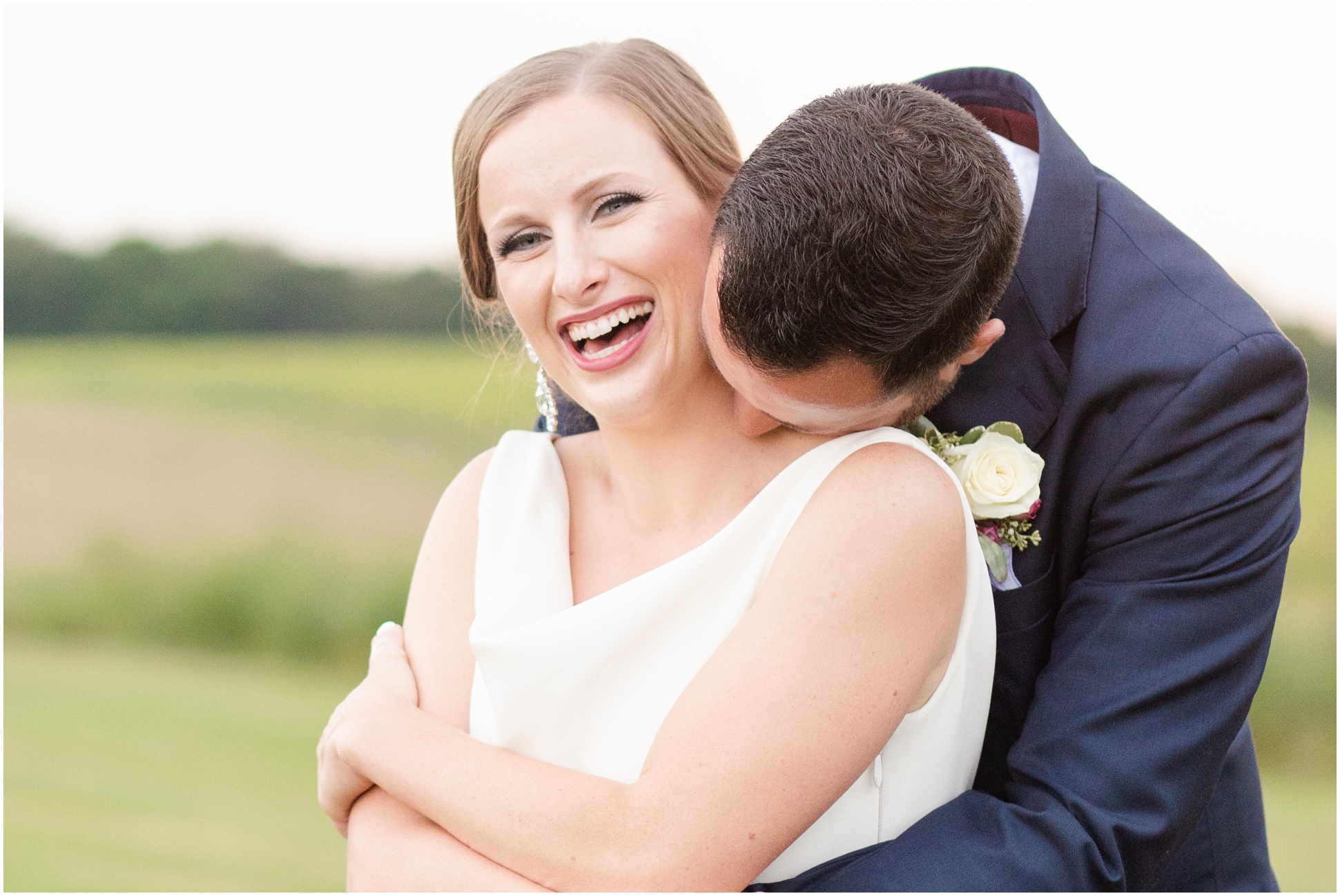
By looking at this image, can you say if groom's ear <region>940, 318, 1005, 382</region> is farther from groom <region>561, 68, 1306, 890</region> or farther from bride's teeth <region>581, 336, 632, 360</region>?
bride's teeth <region>581, 336, 632, 360</region>

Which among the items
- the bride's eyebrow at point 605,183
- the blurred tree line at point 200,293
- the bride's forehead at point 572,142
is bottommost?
the bride's eyebrow at point 605,183

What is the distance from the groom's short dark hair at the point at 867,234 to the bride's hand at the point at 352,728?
37.9 inches

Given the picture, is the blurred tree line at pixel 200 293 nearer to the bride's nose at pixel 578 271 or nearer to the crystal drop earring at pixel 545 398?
the crystal drop earring at pixel 545 398

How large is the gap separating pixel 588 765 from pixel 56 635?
46.3 ft

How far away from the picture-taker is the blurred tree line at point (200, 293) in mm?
13820

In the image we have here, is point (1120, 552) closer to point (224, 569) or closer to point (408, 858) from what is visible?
point (408, 858)

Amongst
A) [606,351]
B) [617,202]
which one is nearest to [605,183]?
[617,202]

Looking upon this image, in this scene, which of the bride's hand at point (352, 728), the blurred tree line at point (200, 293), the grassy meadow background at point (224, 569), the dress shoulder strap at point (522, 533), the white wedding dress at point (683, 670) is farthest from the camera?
the blurred tree line at point (200, 293)

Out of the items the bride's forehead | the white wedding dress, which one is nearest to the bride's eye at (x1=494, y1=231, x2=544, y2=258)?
the bride's forehead

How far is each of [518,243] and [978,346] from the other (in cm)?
88

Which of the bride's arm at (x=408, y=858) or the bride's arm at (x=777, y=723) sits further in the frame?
the bride's arm at (x=408, y=858)

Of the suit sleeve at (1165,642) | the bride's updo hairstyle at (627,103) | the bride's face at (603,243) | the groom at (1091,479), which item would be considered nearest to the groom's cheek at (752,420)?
the groom at (1091,479)

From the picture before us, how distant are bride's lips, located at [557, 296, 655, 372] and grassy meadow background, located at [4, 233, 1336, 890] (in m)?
6.97

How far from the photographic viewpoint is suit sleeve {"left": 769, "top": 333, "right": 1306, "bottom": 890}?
1.85 m
